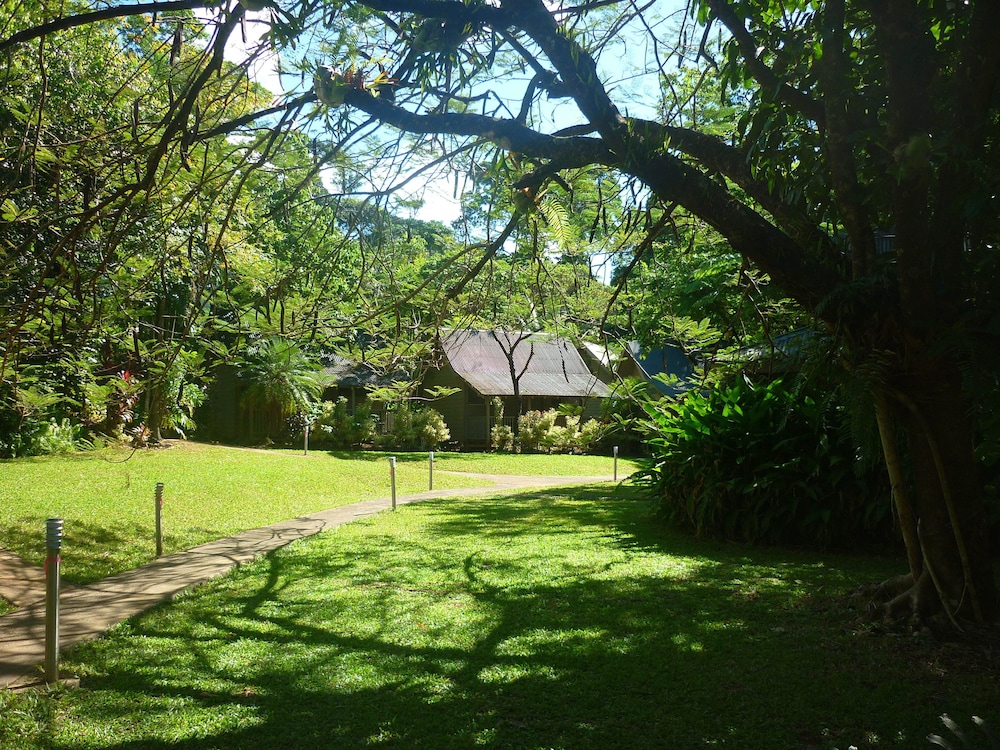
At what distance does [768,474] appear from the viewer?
33.1ft

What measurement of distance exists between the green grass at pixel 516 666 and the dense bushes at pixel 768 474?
675mm

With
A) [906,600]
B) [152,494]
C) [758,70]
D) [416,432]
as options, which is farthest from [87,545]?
[416,432]

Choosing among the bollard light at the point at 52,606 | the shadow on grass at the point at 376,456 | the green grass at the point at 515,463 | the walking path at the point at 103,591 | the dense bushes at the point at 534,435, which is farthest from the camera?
the dense bushes at the point at 534,435

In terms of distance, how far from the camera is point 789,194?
5898mm

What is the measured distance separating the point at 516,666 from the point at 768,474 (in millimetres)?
5613

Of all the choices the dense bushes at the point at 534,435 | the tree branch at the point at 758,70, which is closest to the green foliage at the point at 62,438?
the dense bushes at the point at 534,435

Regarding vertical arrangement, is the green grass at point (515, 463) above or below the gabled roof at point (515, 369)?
below

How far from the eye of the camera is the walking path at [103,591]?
20.6ft

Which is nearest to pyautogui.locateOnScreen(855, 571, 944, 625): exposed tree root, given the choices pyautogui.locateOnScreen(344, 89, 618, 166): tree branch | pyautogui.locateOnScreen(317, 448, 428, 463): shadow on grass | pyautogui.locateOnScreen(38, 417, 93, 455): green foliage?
pyautogui.locateOnScreen(344, 89, 618, 166): tree branch

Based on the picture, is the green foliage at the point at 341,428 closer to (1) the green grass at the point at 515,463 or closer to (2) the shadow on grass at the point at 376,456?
(2) the shadow on grass at the point at 376,456

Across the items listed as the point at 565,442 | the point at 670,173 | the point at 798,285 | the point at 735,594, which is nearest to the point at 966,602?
the point at 735,594

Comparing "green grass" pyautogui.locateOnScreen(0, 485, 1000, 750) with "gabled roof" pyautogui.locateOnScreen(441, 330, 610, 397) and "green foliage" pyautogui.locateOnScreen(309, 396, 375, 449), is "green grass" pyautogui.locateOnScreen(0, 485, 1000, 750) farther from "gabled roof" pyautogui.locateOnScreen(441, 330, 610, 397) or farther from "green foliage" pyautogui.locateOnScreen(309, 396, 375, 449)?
"gabled roof" pyautogui.locateOnScreen(441, 330, 610, 397)

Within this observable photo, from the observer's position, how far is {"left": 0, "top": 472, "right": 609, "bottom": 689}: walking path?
20.6 feet

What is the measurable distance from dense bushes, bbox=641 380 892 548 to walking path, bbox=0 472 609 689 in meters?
5.64
